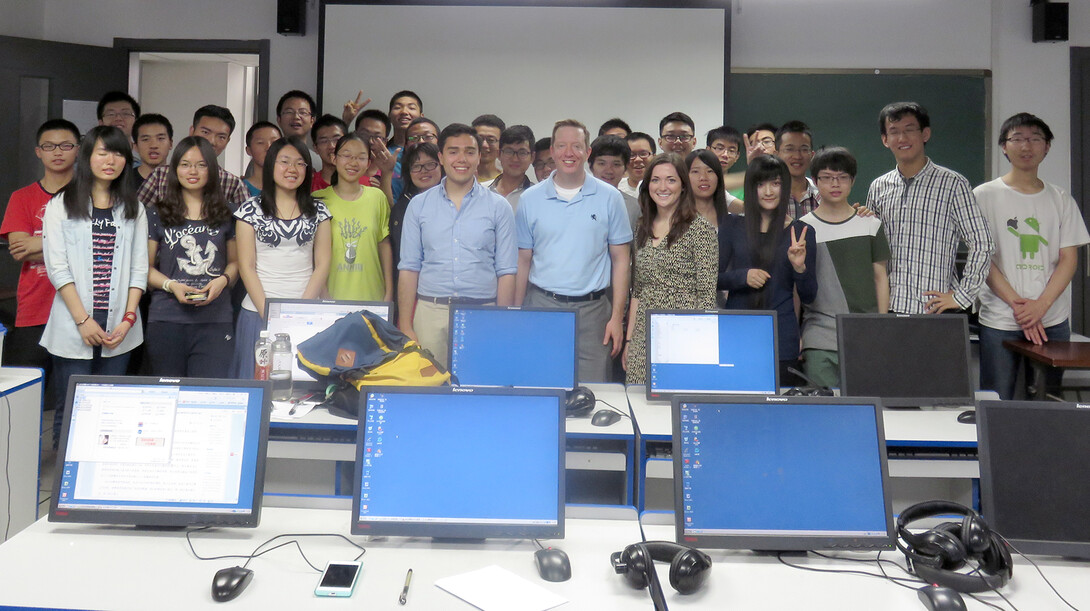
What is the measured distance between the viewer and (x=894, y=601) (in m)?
1.56

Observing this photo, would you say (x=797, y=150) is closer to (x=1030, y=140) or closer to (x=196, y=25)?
(x=1030, y=140)

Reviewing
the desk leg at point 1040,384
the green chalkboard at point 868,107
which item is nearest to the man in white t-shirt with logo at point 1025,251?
the desk leg at point 1040,384

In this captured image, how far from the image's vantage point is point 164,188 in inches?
156

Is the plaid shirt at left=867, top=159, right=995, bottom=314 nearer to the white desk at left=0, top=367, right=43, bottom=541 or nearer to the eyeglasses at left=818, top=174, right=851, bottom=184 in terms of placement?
the eyeglasses at left=818, top=174, right=851, bottom=184

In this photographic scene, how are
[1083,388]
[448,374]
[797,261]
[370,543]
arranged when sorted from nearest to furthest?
[370,543]
[448,374]
[797,261]
[1083,388]

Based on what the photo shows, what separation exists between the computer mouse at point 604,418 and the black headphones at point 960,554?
1.12 metres

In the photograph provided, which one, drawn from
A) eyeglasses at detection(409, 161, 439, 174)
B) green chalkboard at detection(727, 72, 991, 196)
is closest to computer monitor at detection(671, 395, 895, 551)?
eyeglasses at detection(409, 161, 439, 174)

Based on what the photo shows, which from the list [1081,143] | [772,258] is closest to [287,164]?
[772,258]

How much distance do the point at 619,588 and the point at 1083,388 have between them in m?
3.51

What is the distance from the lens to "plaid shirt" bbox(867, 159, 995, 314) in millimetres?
3834

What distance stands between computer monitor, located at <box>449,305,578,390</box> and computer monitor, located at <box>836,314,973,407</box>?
3.35 feet

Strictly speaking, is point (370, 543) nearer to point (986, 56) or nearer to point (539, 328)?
point (539, 328)

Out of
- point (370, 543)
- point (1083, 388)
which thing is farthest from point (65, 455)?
point (1083, 388)

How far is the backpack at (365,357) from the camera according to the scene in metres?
2.82
